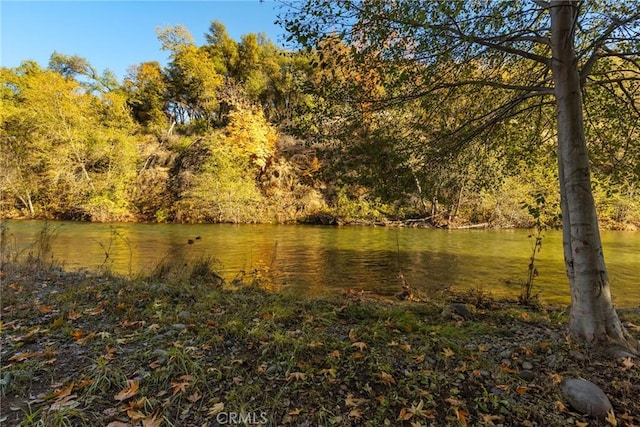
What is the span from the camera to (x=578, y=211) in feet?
11.3

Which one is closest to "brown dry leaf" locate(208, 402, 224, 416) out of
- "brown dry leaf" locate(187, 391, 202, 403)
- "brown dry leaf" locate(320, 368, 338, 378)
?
"brown dry leaf" locate(187, 391, 202, 403)

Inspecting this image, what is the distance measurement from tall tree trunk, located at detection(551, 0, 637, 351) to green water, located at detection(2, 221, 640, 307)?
12.0 ft

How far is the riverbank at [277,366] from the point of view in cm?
227

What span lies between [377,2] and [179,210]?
2214 cm

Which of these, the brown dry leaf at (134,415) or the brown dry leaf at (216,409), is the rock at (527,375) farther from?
the brown dry leaf at (134,415)

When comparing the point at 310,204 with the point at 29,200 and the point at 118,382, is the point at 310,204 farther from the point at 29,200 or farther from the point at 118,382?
the point at 118,382

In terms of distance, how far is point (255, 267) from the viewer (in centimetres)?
912

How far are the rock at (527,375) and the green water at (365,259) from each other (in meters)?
4.16

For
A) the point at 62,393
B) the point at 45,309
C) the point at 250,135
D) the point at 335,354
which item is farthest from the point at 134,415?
the point at 250,135

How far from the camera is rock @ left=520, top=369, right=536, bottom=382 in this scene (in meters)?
2.80

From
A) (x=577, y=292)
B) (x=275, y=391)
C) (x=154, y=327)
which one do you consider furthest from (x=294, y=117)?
(x=577, y=292)

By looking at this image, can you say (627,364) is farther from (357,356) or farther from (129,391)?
(129,391)

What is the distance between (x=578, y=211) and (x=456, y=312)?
76.2 inches

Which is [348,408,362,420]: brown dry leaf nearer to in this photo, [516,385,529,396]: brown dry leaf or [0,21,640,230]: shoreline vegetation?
[516,385,529,396]: brown dry leaf
